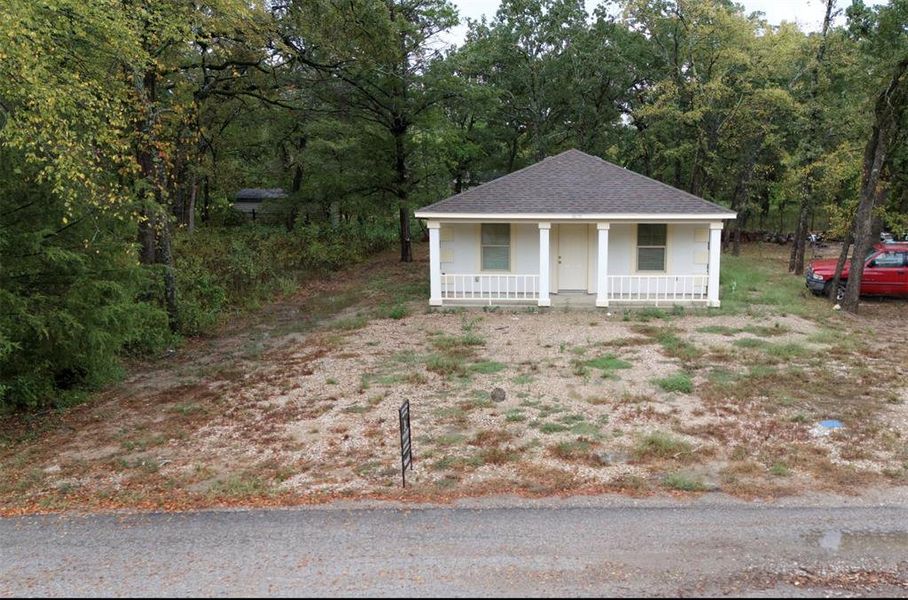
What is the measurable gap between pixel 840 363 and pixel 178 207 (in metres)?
21.6

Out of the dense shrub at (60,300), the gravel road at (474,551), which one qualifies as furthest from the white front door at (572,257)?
the gravel road at (474,551)

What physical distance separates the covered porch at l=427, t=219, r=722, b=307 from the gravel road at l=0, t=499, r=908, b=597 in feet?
31.4

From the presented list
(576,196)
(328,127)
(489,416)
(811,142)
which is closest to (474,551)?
(489,416)

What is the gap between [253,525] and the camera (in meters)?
4.89

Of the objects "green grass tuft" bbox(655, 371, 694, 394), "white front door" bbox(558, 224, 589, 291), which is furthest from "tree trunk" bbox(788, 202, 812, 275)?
"green grass tuft" bbox(655, 371, 694, 394)

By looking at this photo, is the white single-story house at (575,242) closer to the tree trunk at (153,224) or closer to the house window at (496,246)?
the house window at (496,246)

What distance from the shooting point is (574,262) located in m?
15.5

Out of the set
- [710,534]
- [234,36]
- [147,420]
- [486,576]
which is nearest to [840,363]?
[710,534]

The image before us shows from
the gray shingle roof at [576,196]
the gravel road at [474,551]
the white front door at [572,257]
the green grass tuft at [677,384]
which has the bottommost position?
the gravel road at [474,551]

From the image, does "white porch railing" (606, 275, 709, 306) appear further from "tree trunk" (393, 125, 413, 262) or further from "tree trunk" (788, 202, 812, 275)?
"tree trunk" (393, 125, 413, 262)

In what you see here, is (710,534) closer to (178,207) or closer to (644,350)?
(644,350)

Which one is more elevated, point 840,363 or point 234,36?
point 234,36

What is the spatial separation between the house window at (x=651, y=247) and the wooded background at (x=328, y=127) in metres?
4.21

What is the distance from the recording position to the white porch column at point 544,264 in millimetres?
14000
